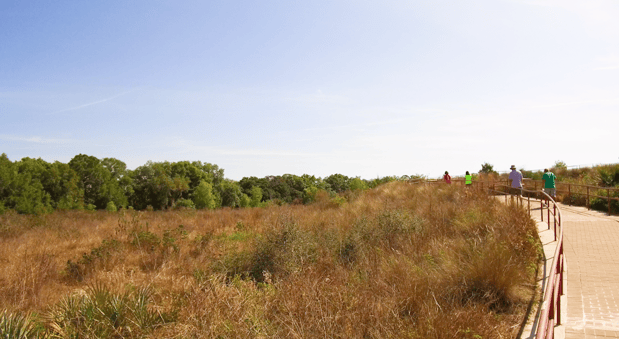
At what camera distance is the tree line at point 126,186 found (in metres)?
45.5

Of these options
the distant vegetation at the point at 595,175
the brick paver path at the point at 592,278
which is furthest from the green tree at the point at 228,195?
the brick paver path at the point at 592,278

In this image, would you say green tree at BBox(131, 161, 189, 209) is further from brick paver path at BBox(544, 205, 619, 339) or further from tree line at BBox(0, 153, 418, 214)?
brick paver path at BBox(544, 205, 619, 339)

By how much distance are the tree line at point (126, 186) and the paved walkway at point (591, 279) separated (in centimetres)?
1862

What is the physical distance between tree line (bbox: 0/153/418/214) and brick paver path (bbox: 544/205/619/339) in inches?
734

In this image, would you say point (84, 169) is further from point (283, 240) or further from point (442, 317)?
point (442, 317)

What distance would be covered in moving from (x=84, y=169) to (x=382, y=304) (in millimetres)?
69582

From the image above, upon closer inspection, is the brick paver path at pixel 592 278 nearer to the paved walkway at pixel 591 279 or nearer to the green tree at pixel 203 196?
the paved walkway at pixel 591 279

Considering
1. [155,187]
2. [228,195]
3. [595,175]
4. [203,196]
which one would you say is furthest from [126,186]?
[595,175]

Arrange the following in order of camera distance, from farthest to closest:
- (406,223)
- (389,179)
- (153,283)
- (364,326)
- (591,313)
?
1. (389,179)
2. (406,223)
3. (153,283)
4. (591,313)
5. (364,326)

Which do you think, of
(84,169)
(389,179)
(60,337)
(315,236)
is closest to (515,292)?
(315,236)

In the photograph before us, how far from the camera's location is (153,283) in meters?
9.61

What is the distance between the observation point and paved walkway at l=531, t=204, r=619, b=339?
6.08m

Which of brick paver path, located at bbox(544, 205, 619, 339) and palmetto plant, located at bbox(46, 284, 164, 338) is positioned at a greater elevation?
brick paver path, located at bbox(544, 205, 619, 339)

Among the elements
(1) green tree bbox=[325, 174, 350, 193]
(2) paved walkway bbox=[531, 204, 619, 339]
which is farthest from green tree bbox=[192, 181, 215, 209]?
(2) paved walkway bbox=[531, 204, 619, 339]
